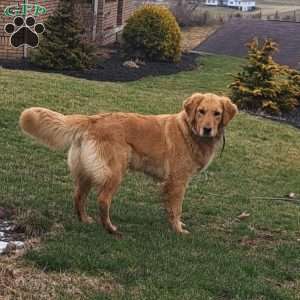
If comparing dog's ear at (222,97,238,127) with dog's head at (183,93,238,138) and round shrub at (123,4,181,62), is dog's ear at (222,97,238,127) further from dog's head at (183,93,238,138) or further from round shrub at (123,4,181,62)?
round shrub at (123,4,181,62)

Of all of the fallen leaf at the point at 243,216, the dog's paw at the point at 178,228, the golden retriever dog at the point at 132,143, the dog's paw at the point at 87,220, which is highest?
the golden retriever dog at the point at 132,143

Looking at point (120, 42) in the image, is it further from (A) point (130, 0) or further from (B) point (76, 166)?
(B) point (76, 166)

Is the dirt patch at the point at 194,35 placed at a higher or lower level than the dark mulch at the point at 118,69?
lower

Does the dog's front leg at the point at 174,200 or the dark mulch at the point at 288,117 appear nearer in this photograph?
the dog's front leg at the point at 174,200

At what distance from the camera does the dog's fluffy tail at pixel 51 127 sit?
17.4ft

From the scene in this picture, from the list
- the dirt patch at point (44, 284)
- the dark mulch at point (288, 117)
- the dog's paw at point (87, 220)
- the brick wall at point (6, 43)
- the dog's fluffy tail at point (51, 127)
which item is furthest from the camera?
the brick wall at point (6, 43)

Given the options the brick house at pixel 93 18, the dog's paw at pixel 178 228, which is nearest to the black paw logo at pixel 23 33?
the brick house at pixel 93 18

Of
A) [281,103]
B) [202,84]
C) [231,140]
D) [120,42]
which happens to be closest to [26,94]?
[231,140]

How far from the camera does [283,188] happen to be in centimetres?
881

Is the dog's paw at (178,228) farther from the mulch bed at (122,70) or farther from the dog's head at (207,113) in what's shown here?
the mulch bed at (122,70)

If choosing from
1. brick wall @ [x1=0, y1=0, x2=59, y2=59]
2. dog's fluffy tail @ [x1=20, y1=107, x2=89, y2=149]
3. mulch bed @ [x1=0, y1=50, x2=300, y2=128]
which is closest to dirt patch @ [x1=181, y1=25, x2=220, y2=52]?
mulch bed @ [x1=0, y1=50, x2=300, y2=128]

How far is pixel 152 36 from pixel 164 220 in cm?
1507

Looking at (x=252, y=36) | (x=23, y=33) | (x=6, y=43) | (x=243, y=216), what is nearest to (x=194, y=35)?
(x=252, y=36)

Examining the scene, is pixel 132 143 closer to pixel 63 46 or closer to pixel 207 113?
pixel 207 113
